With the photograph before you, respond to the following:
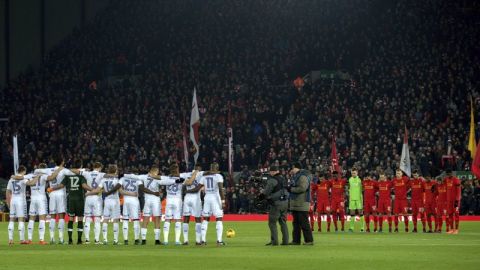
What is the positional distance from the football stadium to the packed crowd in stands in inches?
4.2

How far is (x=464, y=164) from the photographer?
4962 cm

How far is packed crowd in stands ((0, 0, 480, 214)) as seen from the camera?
2077 inches

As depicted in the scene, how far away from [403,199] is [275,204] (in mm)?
10609

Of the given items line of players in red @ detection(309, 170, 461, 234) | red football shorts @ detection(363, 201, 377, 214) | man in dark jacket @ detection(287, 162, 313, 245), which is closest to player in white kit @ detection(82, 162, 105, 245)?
man in dark jacket @ detection(287, 162, 313, 245)

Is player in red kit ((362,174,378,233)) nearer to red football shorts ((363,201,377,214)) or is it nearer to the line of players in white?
red football shorts ((363,201,377,214))

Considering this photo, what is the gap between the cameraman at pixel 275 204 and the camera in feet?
92.9

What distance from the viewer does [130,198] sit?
30.0 m

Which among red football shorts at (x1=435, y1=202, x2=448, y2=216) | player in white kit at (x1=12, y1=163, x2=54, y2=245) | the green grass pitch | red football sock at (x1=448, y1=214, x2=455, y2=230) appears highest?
player in white kit at (x1=12, y1=163, x2=54, y2=245)

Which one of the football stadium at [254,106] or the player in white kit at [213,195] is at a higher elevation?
the football stadium at [254,106]

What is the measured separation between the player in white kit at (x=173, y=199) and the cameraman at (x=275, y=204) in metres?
2.55

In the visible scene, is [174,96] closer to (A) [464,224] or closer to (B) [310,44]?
(B) [310,44]

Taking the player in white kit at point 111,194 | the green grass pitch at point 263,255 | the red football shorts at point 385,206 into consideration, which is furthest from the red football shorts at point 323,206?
the player in white kit at point 111,194

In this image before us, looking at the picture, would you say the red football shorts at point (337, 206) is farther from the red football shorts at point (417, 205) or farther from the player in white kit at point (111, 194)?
the player in white kit at point (111, 194)

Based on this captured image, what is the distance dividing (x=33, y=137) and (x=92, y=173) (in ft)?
104
